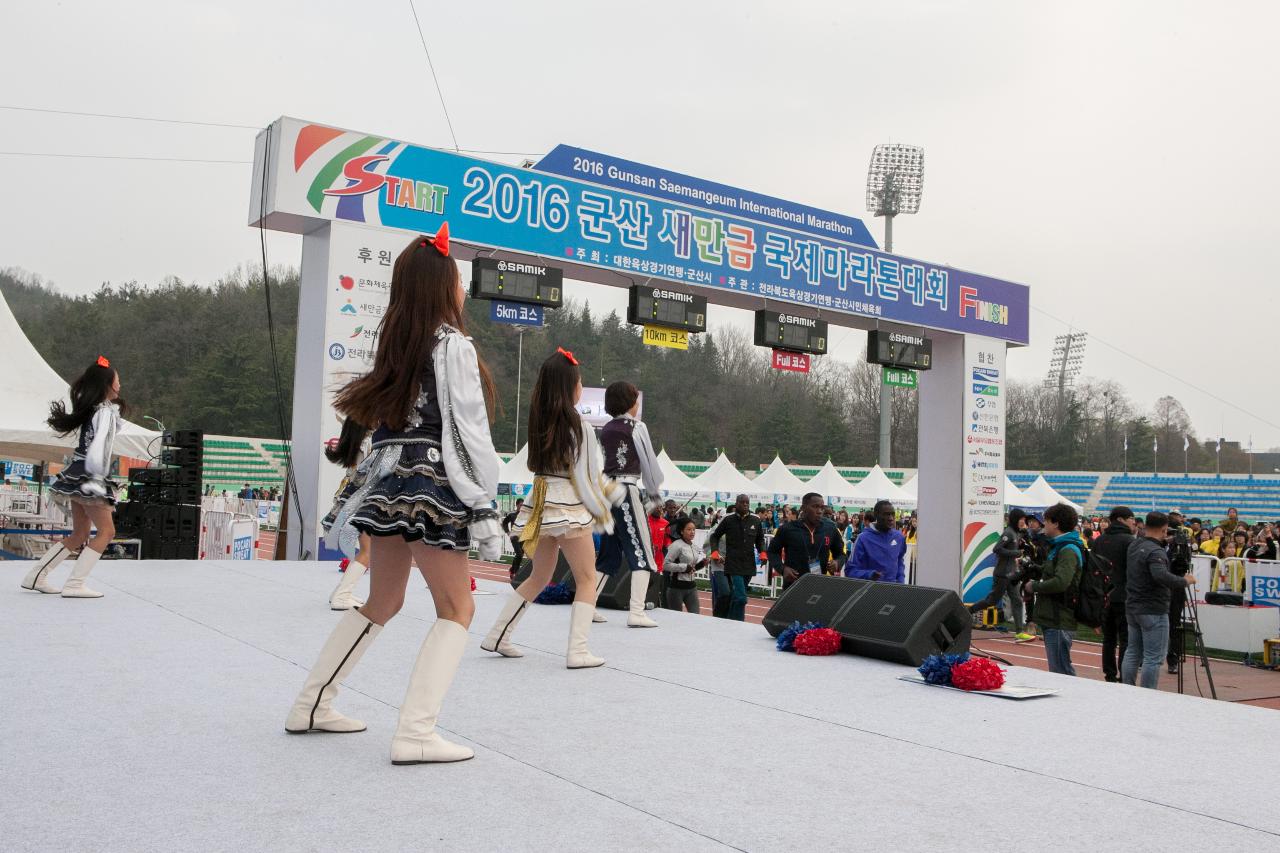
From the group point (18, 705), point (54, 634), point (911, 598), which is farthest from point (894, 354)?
point (18, 705)

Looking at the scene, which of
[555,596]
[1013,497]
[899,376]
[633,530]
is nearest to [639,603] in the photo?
[633,530]

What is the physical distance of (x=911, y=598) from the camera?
19.5ft

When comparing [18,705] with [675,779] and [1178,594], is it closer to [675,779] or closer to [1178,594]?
[675,779]

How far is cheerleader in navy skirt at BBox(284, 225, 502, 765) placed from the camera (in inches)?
124

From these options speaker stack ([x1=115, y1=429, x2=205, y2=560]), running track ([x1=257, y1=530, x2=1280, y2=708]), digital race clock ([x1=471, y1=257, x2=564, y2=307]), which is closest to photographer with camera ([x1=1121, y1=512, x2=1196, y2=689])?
running track ([x1=257, y1=530, x2=1280, y2=708])

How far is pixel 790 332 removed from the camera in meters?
15.6

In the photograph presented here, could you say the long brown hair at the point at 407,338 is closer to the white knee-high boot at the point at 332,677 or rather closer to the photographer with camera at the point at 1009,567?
Result: the white knee-high boot at the point at 332,677

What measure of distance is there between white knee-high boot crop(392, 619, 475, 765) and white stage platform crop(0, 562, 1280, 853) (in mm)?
80

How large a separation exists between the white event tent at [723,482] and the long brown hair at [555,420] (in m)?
25.6

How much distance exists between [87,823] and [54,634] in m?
3.54

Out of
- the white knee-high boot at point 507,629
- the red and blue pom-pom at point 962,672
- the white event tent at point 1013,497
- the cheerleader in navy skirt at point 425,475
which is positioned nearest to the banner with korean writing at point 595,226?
the white knee-high boot at point 507,629

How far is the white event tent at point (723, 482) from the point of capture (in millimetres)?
31453

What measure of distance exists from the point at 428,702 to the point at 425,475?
714 mm

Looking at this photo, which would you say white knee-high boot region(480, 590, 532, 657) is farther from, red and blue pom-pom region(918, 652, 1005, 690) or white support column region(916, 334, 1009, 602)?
white support column region(916, 334, 1009, 602)
